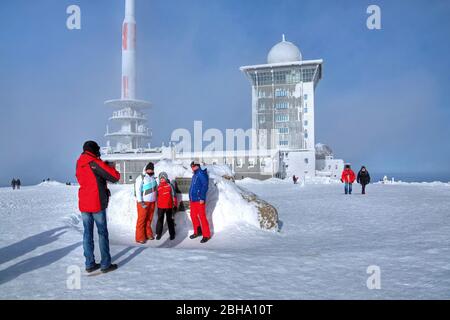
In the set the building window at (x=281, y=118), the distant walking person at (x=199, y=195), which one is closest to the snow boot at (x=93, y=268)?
the distant walking person at (x=199, y=195)

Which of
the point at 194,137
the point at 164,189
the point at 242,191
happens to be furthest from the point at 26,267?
the point at 194,137

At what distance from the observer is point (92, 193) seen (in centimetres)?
482

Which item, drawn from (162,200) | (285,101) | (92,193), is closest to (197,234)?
(162,200)

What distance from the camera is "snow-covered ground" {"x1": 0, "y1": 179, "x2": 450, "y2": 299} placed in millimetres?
4184

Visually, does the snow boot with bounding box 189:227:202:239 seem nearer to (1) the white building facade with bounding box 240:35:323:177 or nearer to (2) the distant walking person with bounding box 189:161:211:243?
(2) the distant walking person with bounding box 189:161:211:243

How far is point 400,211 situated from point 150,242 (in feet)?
32.4

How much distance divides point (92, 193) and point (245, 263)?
288cm

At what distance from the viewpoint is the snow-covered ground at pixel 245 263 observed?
4.18 m

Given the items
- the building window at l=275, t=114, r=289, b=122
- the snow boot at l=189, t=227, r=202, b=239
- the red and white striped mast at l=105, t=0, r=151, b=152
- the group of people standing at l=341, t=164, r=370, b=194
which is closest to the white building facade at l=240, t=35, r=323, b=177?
the building window at l=275, t=114, r=289, b=122

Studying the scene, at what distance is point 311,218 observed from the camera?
36.3ft

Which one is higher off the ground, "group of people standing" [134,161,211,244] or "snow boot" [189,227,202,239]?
"group of people standing" [134,161,211,244]

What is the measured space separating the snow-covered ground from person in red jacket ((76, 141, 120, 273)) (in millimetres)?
365

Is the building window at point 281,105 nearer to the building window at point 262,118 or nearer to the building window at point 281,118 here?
the building window at point 281,118
